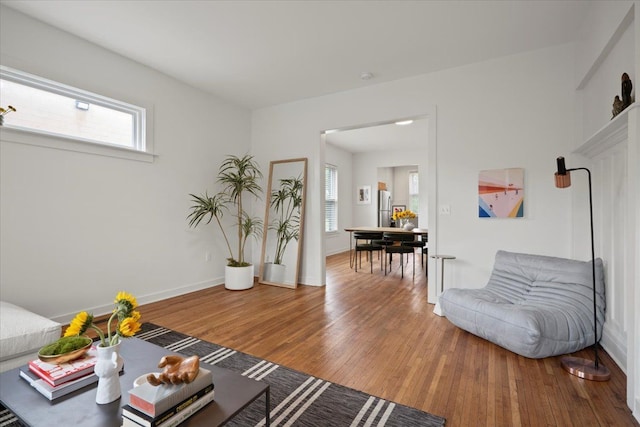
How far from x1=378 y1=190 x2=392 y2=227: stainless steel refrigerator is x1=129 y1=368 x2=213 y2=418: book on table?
824cm

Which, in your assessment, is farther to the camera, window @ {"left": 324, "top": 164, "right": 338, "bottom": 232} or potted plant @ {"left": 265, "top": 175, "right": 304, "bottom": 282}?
window @ {"left": 324, "top": 164, "right": 338, "bottom": 232}

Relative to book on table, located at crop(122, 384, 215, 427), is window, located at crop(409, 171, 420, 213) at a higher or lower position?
higher

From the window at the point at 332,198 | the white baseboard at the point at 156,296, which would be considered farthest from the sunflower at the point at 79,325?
the window at the point at 332,198

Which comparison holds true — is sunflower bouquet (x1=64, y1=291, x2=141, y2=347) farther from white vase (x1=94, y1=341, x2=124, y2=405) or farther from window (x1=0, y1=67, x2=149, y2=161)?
window (x1=0, y1=67, x2=149, y2=161)

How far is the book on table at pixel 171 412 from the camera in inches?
42.8

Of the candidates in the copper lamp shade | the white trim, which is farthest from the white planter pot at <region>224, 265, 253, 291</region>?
the copper lamp shade

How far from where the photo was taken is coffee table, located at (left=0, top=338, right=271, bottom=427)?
1.16 metres

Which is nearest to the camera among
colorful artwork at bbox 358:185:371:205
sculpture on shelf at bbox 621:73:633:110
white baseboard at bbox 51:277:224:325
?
sculpture on shelf at bbox 621:73:633:110

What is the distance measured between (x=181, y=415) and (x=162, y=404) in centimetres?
10

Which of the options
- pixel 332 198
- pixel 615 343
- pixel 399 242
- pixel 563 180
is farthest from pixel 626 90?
pixel 332 198

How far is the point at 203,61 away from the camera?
368cm

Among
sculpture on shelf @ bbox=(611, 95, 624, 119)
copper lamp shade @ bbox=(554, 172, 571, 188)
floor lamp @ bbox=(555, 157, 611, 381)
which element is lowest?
floor lamp @ bbox=(555, 157, 611, 381)

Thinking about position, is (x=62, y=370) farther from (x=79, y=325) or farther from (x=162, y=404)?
(x=162, y=404)

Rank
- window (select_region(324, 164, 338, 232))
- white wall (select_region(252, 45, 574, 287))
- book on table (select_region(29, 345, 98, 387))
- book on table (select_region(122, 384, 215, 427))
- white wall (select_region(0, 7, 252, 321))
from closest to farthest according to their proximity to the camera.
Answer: book on table (select_region(122, 384, 215, 427)) < book on table (select_region(29, 345, 98, 387)) < white wall (select_region(0, 7, 252, 321)) < white wall (select_region(252, 45, 574, 287)) < window (select_region(324, 164, 338, 232))
